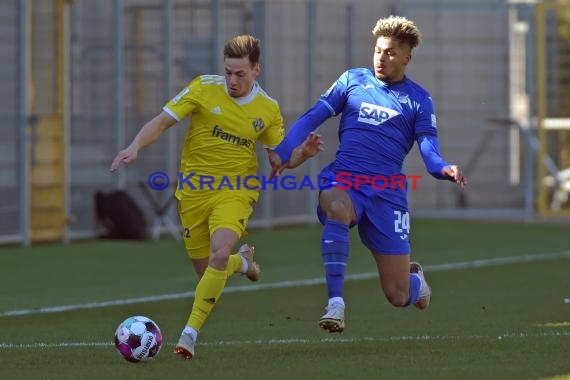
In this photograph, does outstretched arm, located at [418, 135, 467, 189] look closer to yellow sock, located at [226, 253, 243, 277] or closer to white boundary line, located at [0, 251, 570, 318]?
yellow sock, located at [226, 253, 243, 277]

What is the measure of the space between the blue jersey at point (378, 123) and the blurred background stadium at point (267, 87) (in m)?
9.74

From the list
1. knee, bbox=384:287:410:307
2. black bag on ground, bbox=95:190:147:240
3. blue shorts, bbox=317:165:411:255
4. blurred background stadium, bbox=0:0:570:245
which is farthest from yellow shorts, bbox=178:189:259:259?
black bag on ground, bbox=95:190:147:240

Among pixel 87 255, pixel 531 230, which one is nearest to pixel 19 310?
pixel 87 255

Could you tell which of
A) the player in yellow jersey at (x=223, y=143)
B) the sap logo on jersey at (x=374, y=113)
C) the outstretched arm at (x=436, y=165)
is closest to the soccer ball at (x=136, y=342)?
the player in yellow jersey at (x=223, y=143)

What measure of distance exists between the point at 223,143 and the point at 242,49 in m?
0.65

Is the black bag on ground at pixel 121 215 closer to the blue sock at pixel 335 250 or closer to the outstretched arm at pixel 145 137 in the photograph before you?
the outstretched arm at pixel 145 137

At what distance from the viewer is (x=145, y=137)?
28.6 ft

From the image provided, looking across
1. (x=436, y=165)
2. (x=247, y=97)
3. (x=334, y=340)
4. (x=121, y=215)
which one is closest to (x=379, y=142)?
(x=436, y=165)

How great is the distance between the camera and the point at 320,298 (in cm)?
1267

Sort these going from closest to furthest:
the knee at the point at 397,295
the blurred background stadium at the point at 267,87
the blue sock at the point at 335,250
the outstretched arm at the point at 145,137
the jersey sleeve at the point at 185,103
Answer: the outstretched arm at the point at 145,137
the blue sock at the point at 335,250
the jersey sleeve at the point at 185,103
the knee at the point at 397,295
the blurred background stadium at the point at 267,87

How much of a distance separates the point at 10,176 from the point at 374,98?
10.0 m

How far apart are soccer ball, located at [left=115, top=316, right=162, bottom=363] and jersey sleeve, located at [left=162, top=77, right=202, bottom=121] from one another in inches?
57.3

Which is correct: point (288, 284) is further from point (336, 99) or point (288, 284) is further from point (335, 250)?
point (335, 250)

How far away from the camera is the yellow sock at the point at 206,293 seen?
8.45 meters
